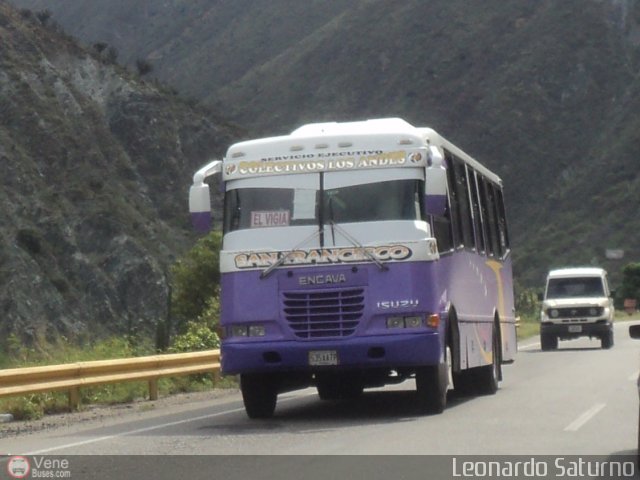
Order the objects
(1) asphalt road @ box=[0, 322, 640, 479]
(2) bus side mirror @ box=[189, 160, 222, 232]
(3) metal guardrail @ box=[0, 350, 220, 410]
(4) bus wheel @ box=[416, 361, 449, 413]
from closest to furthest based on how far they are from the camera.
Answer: (1) asphalt road @ box=[0, 322, 640, 479] → (4) bus wheel @ box=[416, 361, 449, 413] → (2) bus side mirror @ box=[189, 160, 222, 232] → (3) metal guardrail @ box=[0, 350, 220, 410]

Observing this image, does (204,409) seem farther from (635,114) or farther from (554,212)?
(635,114)

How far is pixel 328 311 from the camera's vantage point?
50.3ft

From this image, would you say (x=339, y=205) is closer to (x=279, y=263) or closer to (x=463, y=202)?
(x=279, y=263)

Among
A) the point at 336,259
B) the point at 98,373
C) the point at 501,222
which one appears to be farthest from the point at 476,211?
the point at 98,373

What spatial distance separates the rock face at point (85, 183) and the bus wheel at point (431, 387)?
32.9 meters

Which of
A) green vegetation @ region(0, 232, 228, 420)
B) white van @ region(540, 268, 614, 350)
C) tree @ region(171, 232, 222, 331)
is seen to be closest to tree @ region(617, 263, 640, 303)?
tree @ region(171, 232, 222, 331)

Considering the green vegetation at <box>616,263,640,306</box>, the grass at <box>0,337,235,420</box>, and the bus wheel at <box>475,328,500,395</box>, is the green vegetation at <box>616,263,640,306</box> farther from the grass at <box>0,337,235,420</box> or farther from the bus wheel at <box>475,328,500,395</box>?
the bus wheel at <box>475,328,500,395</box>

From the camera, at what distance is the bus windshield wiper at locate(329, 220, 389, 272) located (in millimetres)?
15227

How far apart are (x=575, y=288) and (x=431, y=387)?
22.6 m

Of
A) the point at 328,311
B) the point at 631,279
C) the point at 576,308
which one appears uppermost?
the point at 631,279

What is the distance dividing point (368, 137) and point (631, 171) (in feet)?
252

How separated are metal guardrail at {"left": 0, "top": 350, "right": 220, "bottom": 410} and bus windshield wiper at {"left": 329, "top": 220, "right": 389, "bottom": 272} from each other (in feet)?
14.3

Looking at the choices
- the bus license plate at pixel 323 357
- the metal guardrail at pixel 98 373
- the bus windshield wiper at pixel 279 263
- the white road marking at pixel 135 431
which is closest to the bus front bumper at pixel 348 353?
the bus license plate at pixel 323 357

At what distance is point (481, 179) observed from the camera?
67.7 ft
